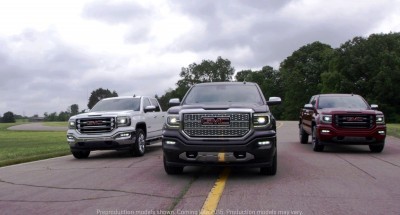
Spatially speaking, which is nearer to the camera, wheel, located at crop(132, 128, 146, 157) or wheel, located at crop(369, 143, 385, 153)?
wheel, located at crop(132, 128, 146, 157)

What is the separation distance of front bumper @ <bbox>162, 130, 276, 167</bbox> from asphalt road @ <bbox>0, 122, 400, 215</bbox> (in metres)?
0.36

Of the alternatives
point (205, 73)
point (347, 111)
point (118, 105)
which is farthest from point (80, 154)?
point (205, 73)

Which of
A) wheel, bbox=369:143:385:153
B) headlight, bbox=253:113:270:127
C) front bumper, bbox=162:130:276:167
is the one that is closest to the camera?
Result: front bumper, bbox=162:130:276:167

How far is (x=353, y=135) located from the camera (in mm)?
13523

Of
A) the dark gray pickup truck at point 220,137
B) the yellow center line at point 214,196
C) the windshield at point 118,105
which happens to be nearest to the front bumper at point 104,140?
the windshield at point 118,105

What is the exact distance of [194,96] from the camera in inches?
398

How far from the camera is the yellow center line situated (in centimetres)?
621

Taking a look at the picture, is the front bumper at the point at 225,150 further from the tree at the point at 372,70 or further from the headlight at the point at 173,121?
the tree at the point at 372,70

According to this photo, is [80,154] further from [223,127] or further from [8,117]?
[8,117]

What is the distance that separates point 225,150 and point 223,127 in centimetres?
41

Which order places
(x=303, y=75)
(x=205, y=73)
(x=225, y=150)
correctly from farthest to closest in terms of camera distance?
(x=205, y=73), (x=303, y=75), (x=225, y=150)

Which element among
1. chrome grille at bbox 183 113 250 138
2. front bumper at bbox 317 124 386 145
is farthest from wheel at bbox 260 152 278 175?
front bumper at bbox 317 124 386 145

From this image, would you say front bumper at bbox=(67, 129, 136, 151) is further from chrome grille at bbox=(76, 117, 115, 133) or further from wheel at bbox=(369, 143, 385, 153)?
wheel at bbox=(369, 143, 385, 153)

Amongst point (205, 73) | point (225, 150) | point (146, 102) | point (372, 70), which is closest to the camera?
point (225, 150)
